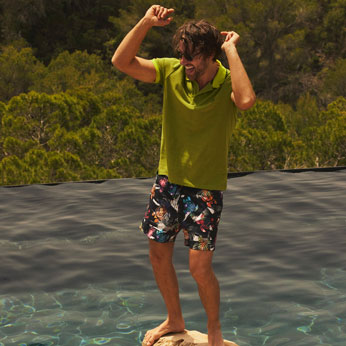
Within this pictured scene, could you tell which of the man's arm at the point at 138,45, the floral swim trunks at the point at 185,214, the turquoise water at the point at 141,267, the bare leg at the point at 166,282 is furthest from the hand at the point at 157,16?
the turquoise water at the point at 141,267

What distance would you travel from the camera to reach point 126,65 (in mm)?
3219

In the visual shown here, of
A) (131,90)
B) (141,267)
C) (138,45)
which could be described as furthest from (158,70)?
(131,90)

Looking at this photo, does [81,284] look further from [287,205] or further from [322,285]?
[287,205]

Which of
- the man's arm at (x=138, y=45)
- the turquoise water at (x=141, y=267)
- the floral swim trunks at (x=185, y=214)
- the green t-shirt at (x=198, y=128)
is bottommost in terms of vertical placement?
the turquoise water at (x=141, y=267)

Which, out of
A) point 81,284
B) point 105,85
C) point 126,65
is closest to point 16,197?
point 81,284

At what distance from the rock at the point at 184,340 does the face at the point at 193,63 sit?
132 cm

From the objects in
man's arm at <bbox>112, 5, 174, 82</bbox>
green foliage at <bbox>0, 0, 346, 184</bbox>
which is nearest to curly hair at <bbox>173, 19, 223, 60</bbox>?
man's arm at <bbox>112, 5, 174, 82</bbox>

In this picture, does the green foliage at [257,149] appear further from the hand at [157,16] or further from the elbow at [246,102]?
the elbow at [246,102]

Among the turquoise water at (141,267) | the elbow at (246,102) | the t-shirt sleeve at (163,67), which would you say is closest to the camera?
the elbow at (246,102)

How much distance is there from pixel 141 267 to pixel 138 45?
7.90 feet

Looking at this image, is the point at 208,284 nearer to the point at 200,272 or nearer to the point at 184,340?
the point at 200,272

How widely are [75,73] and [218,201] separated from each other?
16361 millimetres

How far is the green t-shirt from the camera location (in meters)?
3.15

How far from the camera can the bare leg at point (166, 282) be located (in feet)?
10.9
